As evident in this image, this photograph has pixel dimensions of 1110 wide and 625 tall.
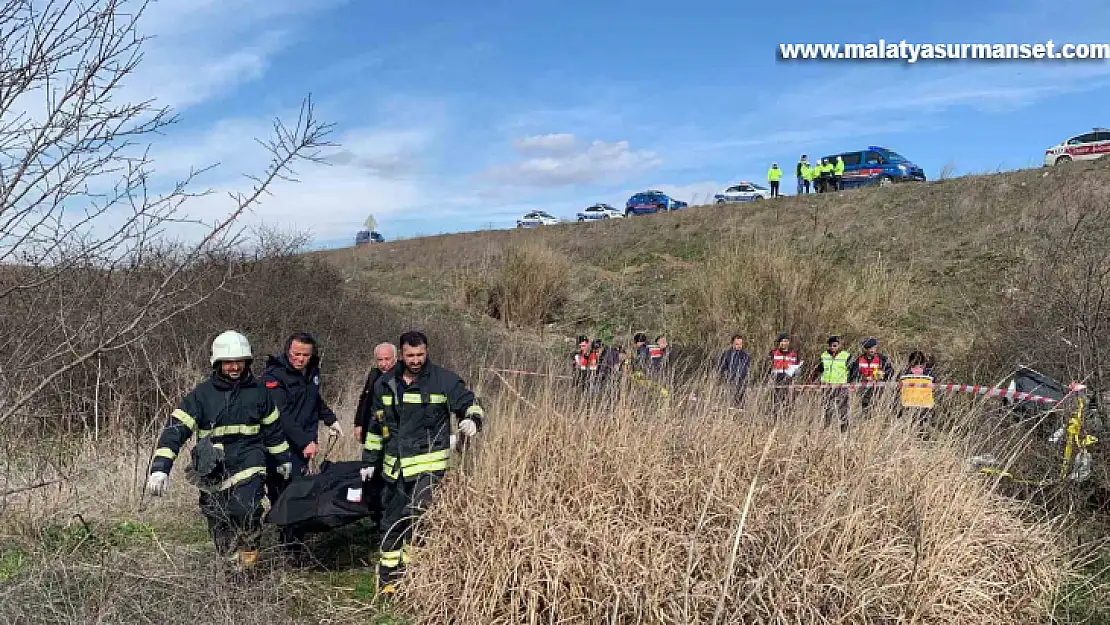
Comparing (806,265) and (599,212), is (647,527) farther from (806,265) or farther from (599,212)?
(599,212)

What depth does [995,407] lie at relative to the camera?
5895 mm

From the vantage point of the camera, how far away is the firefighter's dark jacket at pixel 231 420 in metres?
4.08

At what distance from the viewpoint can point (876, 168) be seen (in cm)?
2719

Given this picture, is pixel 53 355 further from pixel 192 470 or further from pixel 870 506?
pixel 870 506

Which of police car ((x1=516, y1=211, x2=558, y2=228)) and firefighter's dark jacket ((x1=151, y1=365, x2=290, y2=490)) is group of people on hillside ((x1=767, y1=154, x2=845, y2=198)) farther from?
firefighter's dark jacket ((x1=151, y1=365, x2=290, y2=490))

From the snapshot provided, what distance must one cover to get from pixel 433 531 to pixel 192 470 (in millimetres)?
1312

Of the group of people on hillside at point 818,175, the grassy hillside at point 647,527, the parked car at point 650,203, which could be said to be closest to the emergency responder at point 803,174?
the group of people on hillside at point 818,175

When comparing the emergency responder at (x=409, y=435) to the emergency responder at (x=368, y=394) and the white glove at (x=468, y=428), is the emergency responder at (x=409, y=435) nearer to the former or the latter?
the white glove at (x=468, y=428)

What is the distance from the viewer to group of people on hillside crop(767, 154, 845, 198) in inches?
1061

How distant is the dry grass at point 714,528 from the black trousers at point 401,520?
3.9 inches

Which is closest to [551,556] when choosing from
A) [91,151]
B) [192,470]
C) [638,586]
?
[638,586]

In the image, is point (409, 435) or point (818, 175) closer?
point (409, 435)

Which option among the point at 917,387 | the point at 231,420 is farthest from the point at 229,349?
the point at 917,387

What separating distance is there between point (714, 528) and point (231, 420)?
260 cm
